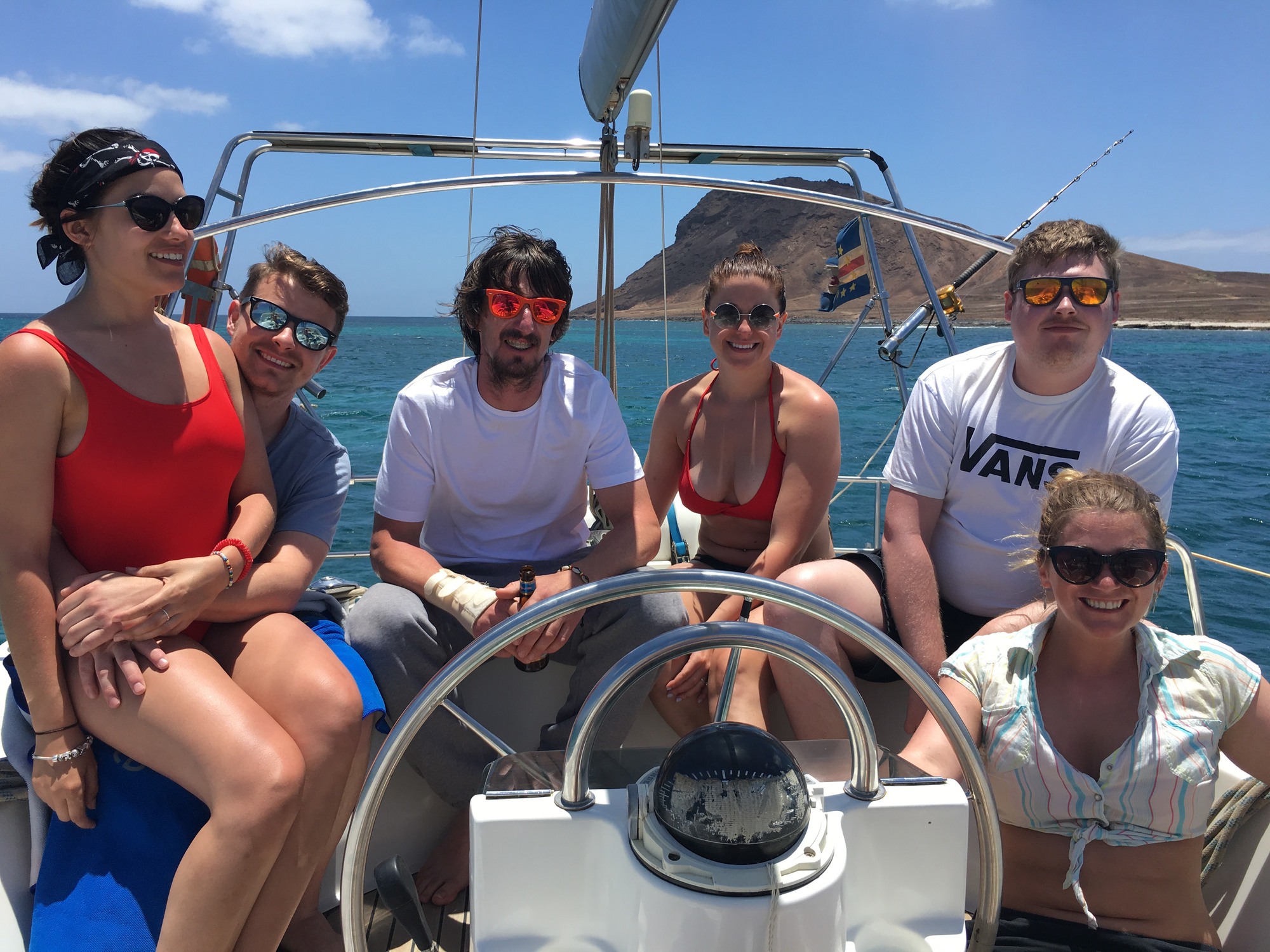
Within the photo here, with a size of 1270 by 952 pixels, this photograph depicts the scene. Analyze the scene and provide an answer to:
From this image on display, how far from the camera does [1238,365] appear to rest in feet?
124

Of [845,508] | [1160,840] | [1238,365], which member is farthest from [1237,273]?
[1160,840]

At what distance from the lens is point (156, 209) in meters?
1.50

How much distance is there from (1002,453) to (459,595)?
4.04 ft

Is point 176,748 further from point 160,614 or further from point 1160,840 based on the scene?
point 1160,840

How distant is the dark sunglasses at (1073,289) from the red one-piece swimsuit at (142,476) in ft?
5.41

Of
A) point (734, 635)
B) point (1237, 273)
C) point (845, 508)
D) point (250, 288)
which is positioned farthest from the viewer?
point (1237, 273)

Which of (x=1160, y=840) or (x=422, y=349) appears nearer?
(x=1160, y=840)

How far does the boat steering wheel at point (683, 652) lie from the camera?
3.38 ft

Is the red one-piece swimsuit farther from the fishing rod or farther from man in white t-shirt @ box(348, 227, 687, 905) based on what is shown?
the fishing rod

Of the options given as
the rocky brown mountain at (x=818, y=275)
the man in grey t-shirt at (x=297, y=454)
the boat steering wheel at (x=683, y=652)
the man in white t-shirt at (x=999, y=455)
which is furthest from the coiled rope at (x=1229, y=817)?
the rocky brown mountain at (x=818, y=275)

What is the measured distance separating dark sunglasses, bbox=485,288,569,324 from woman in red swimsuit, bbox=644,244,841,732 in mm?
409

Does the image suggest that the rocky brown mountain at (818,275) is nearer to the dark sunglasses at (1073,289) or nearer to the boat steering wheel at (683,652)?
the dark sunglasses at (1073,289)

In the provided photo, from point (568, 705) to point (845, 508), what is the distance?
32.0ft

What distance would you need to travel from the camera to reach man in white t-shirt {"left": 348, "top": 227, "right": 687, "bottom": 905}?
6.24ft
